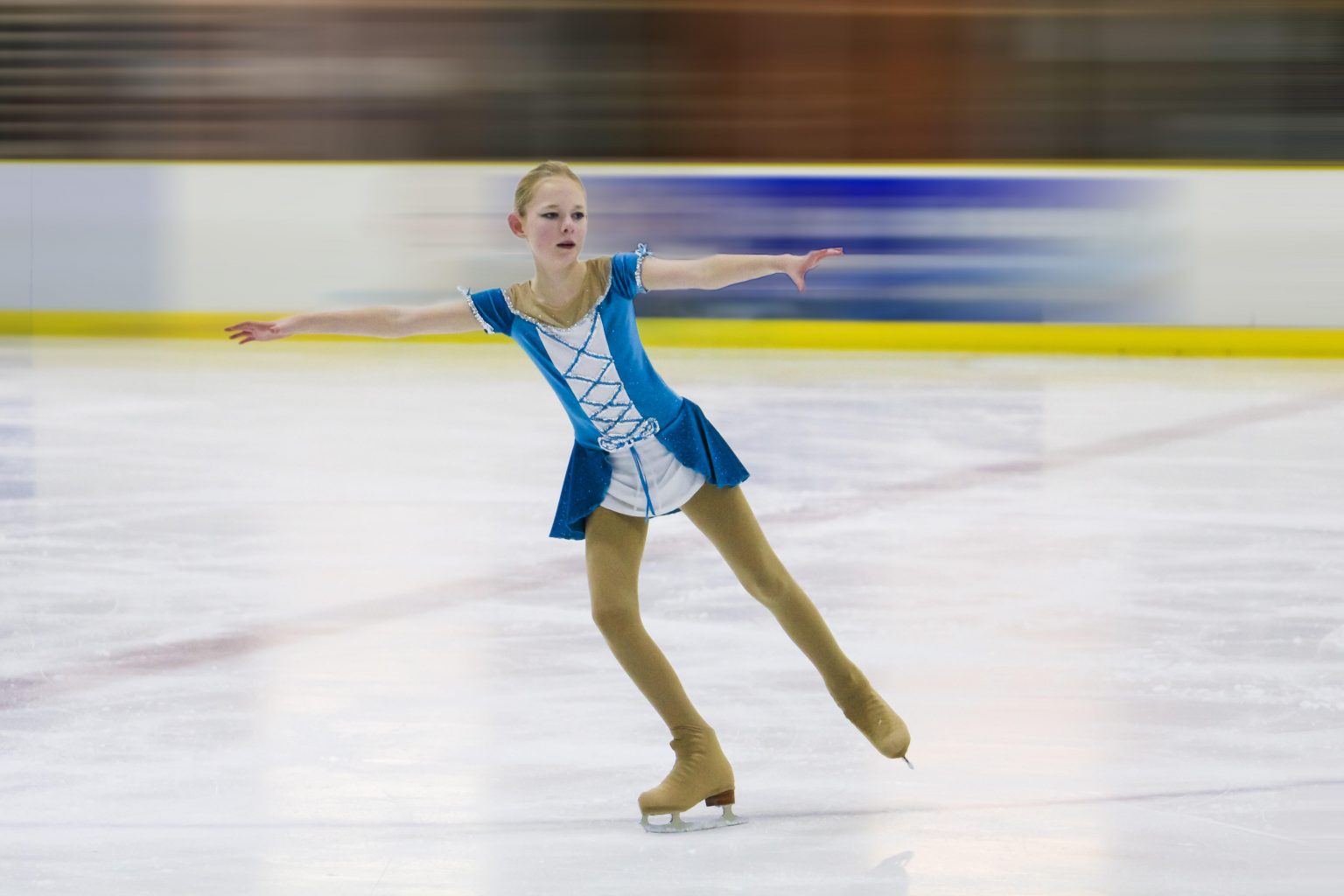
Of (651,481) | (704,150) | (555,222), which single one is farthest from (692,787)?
(704,150)

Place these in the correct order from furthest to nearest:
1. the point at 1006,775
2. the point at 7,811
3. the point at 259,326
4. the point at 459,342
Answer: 1. the point at 459,342
2. the point at 1006,775
3. the point at 7,811
4. the point at 259,326

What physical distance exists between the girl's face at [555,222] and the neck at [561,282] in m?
0.02

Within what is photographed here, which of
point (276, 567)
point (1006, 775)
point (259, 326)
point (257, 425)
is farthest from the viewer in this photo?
point (257, 425)

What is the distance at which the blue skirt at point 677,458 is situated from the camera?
2.60 metres

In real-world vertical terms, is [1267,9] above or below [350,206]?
above

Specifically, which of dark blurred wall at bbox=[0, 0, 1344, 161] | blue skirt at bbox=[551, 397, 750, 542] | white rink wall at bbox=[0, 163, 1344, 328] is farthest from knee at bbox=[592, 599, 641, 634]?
dark blurred wall at bbox=[0, 0, 1344, 161]

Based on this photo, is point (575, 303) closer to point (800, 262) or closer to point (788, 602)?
point (800, 262)

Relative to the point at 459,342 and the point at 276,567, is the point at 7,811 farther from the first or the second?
the point at 459,342

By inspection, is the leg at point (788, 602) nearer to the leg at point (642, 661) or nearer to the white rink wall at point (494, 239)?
the leg at point (642, 661)

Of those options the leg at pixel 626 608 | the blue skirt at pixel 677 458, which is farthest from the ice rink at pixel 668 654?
the blue skirt at pixel 677 458

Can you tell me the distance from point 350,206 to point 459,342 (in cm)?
90

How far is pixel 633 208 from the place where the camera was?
9312mm

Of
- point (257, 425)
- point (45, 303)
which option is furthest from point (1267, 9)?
point (45, 303)

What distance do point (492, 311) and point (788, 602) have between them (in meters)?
0.60
